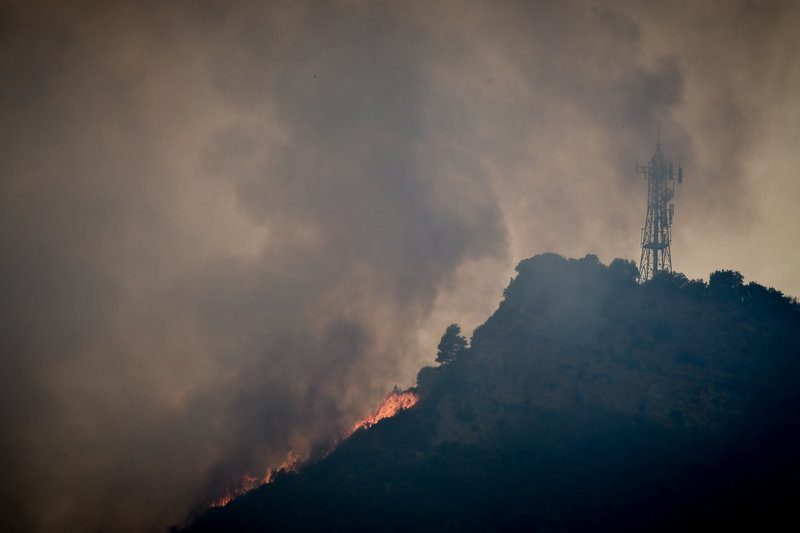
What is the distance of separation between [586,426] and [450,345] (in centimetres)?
4159

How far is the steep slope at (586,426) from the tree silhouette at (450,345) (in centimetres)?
238

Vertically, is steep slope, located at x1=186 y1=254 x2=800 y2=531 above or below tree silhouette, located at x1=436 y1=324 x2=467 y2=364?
below

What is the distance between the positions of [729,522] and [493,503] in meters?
38.2

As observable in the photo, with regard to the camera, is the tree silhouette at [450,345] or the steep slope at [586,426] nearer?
the steep slope at [586,426]

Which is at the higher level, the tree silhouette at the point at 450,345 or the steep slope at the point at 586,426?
the tree silhouette at the point at 450,345

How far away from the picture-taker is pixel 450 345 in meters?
140

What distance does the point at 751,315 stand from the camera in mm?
117438

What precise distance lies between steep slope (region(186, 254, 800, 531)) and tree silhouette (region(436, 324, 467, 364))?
2383 mm

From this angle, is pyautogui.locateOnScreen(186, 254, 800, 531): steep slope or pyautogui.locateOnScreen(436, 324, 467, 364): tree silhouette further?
pyautogui.locateOnScreen(436, 324, 467, 364): tree silhouette

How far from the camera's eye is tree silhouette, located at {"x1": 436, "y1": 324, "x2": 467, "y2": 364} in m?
139

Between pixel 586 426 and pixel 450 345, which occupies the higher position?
pixel 450 345

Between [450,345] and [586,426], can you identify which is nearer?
[586,426]

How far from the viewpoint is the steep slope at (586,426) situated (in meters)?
88.8

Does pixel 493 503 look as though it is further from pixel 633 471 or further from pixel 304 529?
pixel 304 529
